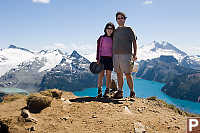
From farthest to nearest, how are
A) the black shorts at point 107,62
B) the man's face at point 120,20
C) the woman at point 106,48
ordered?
the black shorts at point 107,62
the woman at point 106,48
the man's face at point 120,20

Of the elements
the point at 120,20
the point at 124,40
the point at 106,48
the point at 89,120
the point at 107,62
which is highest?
the point at 120,20

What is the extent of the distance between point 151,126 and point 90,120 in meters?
2.01

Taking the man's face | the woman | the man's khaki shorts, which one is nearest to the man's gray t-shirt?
the man's khaki shorts

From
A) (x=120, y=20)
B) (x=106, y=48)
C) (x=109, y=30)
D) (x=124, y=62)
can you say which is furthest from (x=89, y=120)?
(x=120, y=20)

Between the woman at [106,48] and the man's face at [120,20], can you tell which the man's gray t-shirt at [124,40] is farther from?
the woman at [106,48]

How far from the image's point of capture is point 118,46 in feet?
28.4

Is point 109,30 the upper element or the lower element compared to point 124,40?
upper

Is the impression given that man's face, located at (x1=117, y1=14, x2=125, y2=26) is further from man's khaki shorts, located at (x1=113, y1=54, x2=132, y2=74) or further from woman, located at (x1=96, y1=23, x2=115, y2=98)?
man's khaki shorts, located at (x1=113, y1=54, x2=132, y2=74)

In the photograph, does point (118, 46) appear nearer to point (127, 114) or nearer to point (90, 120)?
point (127, 114)

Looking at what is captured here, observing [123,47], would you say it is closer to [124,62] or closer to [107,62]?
[124,62]

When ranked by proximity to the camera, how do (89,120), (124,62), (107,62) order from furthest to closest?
(107,62) → (124,62) → (89,120)

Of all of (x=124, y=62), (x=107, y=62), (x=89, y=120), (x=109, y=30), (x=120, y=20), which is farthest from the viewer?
(x=107, y=62)

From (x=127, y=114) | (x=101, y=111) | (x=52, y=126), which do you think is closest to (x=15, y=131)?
(x=52, y=126)

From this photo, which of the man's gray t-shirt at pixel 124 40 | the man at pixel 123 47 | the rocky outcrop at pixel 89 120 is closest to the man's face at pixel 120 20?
the man at pixel 123 47
